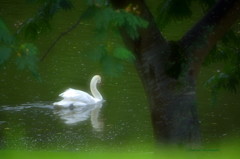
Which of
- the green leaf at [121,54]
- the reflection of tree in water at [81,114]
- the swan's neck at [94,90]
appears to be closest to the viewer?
the green leaf at [121,54]

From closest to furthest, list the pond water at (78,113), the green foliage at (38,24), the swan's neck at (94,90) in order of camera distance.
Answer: the green foliage at (38,24) → the pond water at (78,113) → the swan's neck at (94,90)

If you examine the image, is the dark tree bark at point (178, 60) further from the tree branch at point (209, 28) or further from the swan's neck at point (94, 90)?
the swan's neck at point (94, 90)

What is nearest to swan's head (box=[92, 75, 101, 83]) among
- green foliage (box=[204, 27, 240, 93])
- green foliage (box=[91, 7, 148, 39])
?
green foliage (box=[204, 27, 240, 93])

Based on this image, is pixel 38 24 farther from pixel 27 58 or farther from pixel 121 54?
pixel 121 54

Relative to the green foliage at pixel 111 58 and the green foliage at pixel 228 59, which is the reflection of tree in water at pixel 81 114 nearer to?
the green foliage at pixel 228 59

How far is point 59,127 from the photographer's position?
15.4 m

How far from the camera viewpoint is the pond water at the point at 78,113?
47.2 ft

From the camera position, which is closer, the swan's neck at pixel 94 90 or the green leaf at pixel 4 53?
the green leaf at pixel 4 53

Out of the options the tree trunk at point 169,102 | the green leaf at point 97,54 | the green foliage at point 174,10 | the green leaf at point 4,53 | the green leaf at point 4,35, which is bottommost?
the tree trunk at point 169,102

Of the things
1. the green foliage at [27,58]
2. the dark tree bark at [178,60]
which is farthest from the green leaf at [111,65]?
the dark tree bark at [178,60]

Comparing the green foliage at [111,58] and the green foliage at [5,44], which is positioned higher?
the green foliage at [5,44]

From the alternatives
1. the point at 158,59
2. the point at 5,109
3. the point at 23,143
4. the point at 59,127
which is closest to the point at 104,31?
the point at 158,59

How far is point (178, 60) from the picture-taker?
8.28m

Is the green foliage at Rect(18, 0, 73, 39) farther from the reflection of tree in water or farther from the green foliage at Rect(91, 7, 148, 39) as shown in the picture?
the reflection of tree in water
